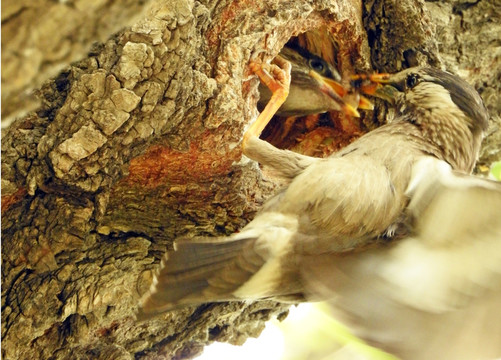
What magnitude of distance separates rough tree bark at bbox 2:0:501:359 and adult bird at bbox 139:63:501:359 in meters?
0.24

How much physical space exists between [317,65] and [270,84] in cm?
71

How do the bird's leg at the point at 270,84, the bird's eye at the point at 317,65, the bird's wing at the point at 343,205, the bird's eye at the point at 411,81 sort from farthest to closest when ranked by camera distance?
the bird's eye at the point at 317,65 < the bird's eye at the point at 411,81 < the bird's leg at the point at 270,84 < the bird's wing at the point at 343,205

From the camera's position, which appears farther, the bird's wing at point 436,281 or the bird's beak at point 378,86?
the bird's beak at point 378,86

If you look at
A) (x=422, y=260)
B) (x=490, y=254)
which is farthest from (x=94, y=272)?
(x=490, y=254)

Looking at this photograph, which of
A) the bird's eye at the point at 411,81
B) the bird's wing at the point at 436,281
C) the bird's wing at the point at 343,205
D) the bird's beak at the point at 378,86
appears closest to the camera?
the bird's wing at the point at 436,281

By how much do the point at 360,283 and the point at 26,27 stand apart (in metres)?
1.51

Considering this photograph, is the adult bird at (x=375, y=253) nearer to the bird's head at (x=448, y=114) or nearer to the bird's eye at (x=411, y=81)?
the bird's head at (x=448, y=114)

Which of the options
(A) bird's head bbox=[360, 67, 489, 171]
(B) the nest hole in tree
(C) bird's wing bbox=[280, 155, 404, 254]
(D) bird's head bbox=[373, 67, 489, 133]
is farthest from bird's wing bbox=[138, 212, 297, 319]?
(B) the nest hole in tree

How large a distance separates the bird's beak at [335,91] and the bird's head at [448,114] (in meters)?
0.38

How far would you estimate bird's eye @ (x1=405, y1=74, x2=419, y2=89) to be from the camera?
2.63 metres

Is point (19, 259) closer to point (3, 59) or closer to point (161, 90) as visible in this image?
point (161, 90)

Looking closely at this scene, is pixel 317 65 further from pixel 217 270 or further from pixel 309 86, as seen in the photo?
pixel 217 270

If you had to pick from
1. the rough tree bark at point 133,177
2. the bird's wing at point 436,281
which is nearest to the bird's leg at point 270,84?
the rough tree bark at point 133,177

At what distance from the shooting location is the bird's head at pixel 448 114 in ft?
7.88
